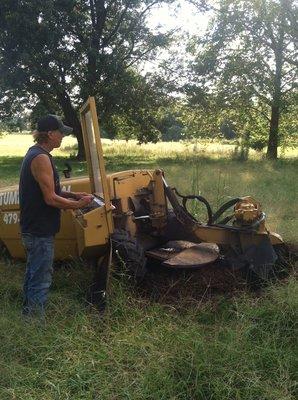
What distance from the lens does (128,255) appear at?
4520 mm

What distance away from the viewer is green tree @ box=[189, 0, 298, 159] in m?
22.1

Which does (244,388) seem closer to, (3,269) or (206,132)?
(3,269)

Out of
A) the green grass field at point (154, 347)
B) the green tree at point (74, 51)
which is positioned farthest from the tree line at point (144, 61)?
the green grass field at point (154, 347)

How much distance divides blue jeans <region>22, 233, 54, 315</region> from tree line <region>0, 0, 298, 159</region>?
17.8 metres

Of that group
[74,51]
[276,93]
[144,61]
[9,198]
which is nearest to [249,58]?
[276,93]

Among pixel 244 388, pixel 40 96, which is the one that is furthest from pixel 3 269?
pixel 40 96

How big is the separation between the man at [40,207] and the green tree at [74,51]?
57.1ft

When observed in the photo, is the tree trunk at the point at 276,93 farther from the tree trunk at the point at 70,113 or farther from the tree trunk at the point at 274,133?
the tree trunk at the point at 70,113

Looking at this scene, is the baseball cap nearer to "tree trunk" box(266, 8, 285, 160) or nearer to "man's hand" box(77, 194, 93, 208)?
"man's hand" box(77, 194, 93, 208)

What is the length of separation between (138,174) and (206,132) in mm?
22371

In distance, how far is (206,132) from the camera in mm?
27156

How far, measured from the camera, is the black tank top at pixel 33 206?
13.3 ft

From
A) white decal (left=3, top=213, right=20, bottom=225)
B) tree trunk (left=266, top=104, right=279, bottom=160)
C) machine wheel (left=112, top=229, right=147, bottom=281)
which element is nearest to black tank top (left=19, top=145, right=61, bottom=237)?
machine wheel (left=112, top=229, right=147, bottom=281)

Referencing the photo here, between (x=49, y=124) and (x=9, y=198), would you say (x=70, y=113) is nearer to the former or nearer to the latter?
(x=9, y=198)
